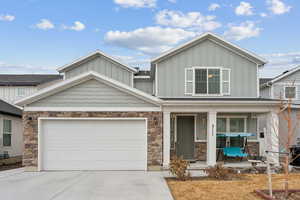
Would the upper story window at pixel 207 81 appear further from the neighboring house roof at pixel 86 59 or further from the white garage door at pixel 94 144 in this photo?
the neighboring house roof at pixel 86 59

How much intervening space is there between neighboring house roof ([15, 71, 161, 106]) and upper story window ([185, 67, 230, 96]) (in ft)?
9.97

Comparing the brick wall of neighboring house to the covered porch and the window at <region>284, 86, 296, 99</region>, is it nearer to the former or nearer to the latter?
Answer: the covered porch

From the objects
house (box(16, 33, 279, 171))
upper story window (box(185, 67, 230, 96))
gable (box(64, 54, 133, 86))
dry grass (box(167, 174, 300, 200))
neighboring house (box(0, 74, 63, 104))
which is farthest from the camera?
neighboring house (box(0, 74, 63, 104))

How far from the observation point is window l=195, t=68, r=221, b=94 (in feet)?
47.5

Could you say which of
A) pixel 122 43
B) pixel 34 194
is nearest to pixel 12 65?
pixel 122 43

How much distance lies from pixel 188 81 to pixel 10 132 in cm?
1066

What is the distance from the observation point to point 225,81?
14.5 m

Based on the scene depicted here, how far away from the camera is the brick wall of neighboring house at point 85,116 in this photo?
1198 centimetres

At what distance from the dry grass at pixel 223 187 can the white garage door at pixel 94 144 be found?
2978 millimetres

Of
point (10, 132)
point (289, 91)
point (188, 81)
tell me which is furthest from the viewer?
point (289, 91)

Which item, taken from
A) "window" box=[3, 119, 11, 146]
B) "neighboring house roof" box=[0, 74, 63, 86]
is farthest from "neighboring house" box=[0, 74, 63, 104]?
"window" box=[3, 119, 11, 146]

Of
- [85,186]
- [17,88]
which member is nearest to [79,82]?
[85,186]

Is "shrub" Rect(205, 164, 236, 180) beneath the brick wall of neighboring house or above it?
beneath

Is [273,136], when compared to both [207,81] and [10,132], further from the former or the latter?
[10,132]
